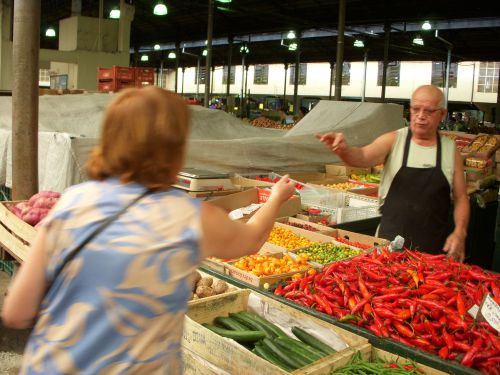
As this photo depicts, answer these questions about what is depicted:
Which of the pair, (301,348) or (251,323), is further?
(251,323)

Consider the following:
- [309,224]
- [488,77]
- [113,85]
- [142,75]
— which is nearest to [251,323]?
[309,224]

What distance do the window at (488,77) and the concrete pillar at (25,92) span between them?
104 ft

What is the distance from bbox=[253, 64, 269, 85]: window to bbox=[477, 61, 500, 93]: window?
1547 cm

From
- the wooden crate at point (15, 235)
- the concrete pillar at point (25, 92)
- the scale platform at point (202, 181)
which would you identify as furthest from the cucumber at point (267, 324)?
the concrete pillar at point (25, 92)

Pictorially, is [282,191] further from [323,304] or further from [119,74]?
[119,74]

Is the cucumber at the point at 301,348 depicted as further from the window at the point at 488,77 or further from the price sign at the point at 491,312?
the window at the point at 488,77

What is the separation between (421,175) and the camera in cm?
384

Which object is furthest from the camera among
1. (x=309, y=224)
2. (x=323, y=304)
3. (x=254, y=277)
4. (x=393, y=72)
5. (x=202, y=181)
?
(x=393, y=72)

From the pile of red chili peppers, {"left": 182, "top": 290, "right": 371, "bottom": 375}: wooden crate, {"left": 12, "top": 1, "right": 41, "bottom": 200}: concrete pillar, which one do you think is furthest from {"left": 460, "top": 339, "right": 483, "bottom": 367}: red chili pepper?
{"left": 12, "top": 1, "right": 41, "bottom": 200}: concrete pillar

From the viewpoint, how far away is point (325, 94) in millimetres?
38750

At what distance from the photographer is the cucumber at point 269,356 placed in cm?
275

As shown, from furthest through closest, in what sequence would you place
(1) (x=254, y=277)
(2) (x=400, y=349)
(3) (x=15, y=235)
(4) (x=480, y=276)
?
(3) (x=15, y=235)
(1) (x=254, y=277)
(4) (x=480, y=276)
(2) (x=400, y=349)

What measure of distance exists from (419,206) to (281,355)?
1.66 m

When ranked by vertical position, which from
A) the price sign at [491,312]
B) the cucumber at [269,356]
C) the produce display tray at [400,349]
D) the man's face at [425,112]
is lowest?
the cucumber at [269,356]
